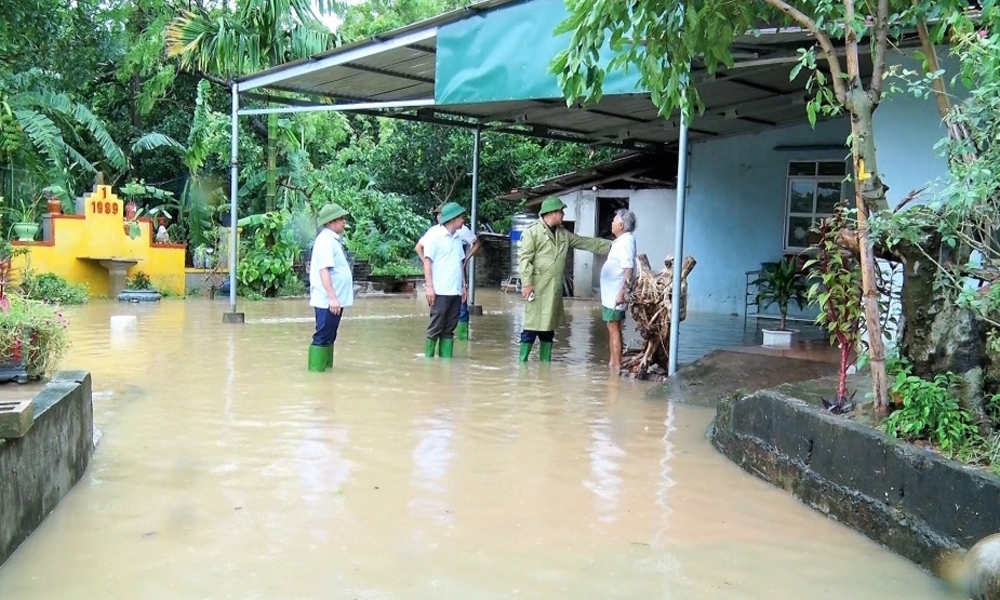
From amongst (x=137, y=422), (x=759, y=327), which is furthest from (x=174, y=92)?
(x=137, y=422)

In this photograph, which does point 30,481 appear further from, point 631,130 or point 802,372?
point 631,130

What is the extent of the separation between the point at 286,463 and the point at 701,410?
11.4 ft

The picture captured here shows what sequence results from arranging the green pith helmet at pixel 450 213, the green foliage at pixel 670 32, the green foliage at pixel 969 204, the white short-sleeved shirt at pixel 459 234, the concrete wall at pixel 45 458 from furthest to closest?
the green pith helmet at pixel 450 213 → the white short-sleeved shirt at pixel 459 234 → the green foliage at pixel 670 32 → the green foliage at pixel 969 204 → the concrete wall at pixel 45 458

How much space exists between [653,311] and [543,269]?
4.35 ft

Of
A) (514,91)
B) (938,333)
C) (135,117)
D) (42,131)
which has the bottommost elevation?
(938,333)

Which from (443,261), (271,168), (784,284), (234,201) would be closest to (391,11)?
(271,168)

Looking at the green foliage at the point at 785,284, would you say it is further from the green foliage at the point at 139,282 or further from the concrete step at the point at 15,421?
the green foliage at the point at 139,282

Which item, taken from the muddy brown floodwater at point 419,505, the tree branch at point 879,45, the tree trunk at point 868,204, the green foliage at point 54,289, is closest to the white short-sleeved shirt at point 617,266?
the muddy brown floodwater at point 419,505

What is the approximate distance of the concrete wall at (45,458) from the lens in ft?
11.9

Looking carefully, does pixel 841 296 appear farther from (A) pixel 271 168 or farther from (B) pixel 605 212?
(A) pixel 271 168

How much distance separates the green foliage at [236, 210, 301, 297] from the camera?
1786cm

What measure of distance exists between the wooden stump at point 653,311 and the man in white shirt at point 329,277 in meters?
2.71

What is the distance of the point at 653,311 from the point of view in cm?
829

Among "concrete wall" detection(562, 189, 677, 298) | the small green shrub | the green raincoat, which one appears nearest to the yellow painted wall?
the small green shrub
